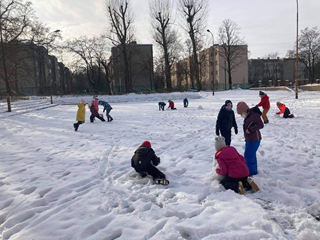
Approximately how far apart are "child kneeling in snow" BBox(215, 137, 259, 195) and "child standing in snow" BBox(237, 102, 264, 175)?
692 mm

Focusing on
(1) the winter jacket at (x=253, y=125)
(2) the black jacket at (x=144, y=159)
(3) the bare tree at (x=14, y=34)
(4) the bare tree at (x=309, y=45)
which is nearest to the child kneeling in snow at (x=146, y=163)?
(2) the black jacket at (x=144, y=159)

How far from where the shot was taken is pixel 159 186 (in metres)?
4.19

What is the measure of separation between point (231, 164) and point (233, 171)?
12 centimetres

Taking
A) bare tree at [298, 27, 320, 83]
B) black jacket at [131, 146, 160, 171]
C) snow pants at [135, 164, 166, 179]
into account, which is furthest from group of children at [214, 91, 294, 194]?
bare tree at [298, 27, 320, 83]

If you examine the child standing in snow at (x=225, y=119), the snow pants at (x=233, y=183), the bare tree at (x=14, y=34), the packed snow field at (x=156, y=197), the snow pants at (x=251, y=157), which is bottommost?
the packed snow field at (x=156, y=197)

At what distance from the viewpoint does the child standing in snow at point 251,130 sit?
4.32 metres

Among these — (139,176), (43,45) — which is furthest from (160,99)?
(139,176)

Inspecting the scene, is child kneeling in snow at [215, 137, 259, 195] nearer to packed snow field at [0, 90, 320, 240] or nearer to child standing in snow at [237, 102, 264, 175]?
packed snow field at [0, 90, 320, 240]

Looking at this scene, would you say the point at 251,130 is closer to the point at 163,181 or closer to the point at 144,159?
the point at 163,181

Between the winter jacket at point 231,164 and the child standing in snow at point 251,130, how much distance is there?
→ 69 centimetres

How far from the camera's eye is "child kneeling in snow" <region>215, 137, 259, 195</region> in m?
3.75

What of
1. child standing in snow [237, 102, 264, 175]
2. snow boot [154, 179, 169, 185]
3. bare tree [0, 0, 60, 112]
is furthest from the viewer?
bare tree [0, 0, 60, 112]

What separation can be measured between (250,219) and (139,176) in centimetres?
235

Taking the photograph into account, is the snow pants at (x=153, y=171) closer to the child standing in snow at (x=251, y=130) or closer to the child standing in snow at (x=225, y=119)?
the child standing in snow at (x=251, y=130)
